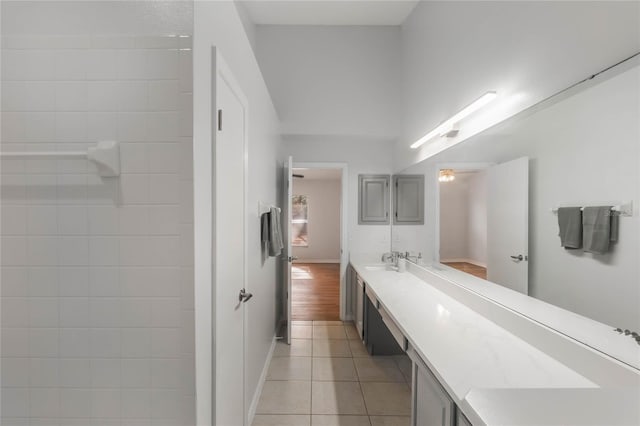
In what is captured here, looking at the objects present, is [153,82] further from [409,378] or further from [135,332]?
[409,378]

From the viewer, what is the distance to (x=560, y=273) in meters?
1.13

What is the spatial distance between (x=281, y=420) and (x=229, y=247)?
136cm

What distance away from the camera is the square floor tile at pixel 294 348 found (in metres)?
2.76

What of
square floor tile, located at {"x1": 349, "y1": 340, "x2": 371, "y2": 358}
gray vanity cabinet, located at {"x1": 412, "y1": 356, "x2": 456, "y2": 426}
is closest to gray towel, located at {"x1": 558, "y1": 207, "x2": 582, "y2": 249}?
gray vanity cabinet, located at {"x1": 412, "y1": 356, "x2": 456, "y2": 426}

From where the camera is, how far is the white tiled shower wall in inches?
39.1

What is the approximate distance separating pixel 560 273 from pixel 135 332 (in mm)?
1702

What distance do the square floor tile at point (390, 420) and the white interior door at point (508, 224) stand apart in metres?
1.16

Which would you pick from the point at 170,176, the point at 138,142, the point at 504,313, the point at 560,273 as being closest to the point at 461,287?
the point at 504,313

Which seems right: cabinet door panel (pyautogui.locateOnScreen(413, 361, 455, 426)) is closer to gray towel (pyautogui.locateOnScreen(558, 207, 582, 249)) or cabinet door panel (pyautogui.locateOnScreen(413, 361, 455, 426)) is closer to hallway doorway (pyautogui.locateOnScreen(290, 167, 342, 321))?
gray towel (pyautogui.locateOnScreen(558, 207, 582, 249))

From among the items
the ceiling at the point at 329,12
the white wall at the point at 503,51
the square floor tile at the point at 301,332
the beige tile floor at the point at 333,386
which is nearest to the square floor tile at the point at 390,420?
the beige tile floor at the point at 333,386

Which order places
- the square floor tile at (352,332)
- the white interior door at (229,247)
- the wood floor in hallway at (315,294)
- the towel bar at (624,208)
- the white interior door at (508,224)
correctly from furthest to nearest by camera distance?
the wood floor in hallway at (315,294) → the square floor tile at (352,332) → the white interior door at (508,224) → the white interior door at (229,247) → the towel bar at (624,208)

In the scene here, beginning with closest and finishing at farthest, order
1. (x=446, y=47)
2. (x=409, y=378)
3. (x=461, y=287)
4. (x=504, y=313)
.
A: (x=504, y=313), (x=461, y=287), (x=446, y=47), (x=409, y=378)

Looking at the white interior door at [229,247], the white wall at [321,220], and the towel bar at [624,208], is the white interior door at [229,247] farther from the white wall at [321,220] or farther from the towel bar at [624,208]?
the white wall at [321,220]

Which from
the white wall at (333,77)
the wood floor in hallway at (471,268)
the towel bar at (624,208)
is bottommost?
the wood floor in hallway at (471,268)
